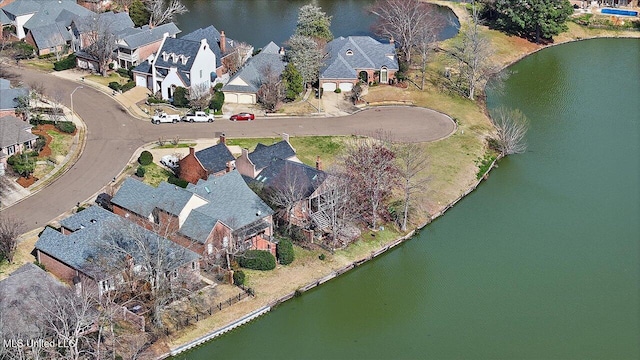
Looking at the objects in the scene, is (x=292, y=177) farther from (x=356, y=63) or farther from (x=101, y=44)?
(x=101, y=44)

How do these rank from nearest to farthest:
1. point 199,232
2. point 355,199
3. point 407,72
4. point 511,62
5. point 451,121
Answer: point 199,232, point 355,199, point 451,121, point 407,72, point 511,62

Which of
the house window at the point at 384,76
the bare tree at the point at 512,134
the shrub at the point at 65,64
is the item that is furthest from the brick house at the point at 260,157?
the shrub at the point at 65,64

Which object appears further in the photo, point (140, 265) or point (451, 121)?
point (451, 121)

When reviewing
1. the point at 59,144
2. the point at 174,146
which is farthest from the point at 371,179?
the point at 59,144

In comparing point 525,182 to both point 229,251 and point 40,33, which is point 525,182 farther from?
point 40,33

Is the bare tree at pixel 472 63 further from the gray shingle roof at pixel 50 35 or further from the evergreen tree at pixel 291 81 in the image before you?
the gray shingle roof at pixel 50 35

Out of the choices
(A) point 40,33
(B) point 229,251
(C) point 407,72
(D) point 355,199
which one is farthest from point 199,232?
(A) point 40,33

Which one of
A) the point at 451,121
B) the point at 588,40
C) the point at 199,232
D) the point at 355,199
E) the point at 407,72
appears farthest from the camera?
the point at 588,40
